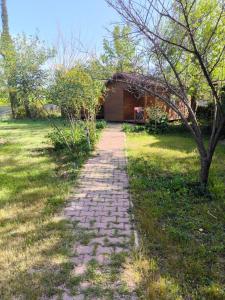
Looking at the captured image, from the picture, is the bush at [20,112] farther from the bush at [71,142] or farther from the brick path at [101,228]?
the brick path at [101,228]

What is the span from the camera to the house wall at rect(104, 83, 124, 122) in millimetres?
20625

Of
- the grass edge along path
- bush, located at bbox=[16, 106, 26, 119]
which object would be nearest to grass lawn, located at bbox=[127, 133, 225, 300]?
the grass edge along path

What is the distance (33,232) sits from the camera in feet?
13.5

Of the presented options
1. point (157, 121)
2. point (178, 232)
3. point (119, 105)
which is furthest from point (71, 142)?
point (119, 105)

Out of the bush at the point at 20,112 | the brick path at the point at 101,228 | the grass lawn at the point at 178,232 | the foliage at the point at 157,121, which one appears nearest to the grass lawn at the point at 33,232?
the brick path at the point at 101,228

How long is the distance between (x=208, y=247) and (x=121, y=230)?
112 centimetres

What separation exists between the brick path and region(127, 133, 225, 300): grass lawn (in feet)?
0.69

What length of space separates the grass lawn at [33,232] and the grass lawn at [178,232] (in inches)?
34.9

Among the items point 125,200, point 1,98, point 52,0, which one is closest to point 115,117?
point 52,0

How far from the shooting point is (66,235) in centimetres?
400

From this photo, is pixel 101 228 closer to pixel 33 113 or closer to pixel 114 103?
pixel 114 103

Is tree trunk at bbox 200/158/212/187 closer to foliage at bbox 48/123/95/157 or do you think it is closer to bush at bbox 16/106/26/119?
foliage at bbox 48/123/95/157

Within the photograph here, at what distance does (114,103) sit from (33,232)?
56.8ft

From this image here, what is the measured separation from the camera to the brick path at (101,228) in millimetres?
2998
